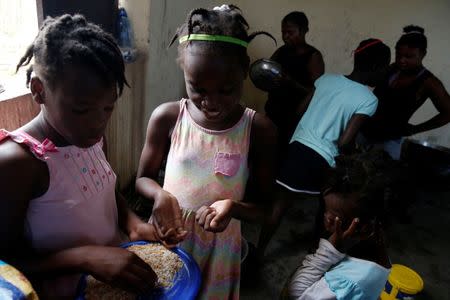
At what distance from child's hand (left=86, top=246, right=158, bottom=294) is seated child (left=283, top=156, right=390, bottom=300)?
2.22 feet

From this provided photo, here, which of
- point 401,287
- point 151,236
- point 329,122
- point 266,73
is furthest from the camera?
point 266,73

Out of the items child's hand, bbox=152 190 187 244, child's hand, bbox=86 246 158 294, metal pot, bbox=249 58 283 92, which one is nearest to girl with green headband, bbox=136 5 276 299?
child's hand, bbox=152 190 187 244

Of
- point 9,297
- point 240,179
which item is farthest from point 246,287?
point 9,297

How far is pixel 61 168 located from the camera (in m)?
0.75

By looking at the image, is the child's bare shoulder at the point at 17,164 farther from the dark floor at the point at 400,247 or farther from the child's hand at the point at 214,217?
the dark floor at the point at 400,247

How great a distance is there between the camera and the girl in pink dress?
26.8 inches

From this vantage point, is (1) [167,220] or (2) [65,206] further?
(1) [167,220]

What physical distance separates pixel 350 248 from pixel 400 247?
5.12ft

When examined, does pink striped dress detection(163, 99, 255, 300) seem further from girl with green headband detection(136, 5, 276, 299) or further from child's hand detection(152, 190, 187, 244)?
child's hand detection(152, 190, 187, 244)

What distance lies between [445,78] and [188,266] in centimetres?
385

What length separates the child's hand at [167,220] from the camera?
917 millimetres

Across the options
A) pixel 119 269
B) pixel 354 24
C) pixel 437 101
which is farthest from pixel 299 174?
pixel 354 24

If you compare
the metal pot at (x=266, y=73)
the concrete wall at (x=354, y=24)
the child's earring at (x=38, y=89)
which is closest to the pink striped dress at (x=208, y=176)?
the child's earring at (x=38, y=89)

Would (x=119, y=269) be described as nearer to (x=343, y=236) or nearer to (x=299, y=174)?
(x=343, y=236)
